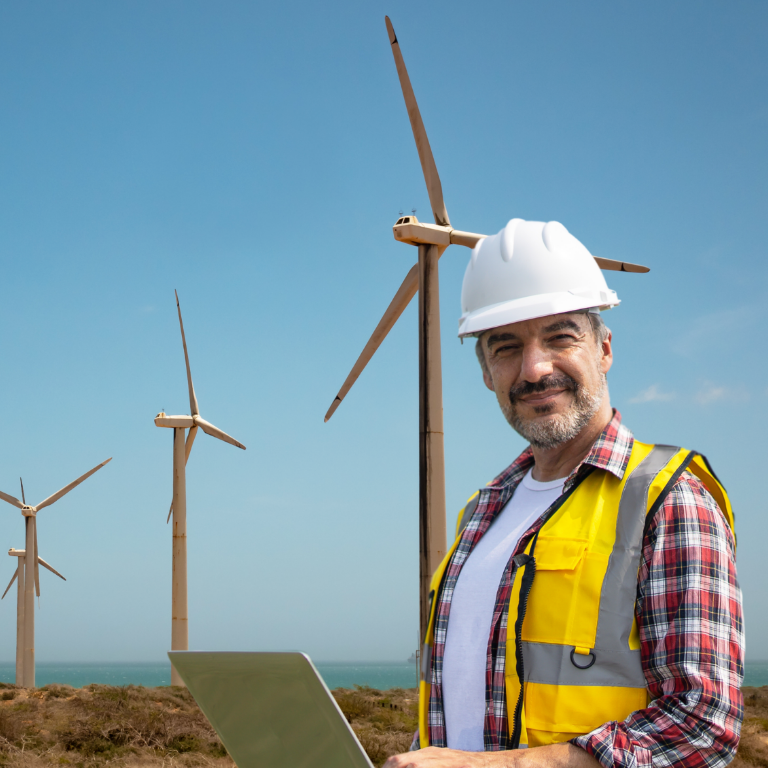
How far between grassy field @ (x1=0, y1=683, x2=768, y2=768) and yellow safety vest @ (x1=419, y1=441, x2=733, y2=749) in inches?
469

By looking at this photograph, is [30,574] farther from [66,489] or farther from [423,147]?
[423,147]

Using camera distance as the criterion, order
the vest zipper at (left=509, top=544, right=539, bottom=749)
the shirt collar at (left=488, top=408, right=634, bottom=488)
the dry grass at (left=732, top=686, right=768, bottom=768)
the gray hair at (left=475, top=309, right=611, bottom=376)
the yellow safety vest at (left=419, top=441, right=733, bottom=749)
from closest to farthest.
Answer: the yellow safety vest at (left=419, top=441, right=733, bottom=749)
the vest zipper at (left=509, top=544, right=539, bottom=749)
the shirt collar at (left=488, top=408, right=634, bottom=488)
the gray hair at (left=475, top=309, right=611, bottom=376)
the dry grass at (left=732, top=686, right=768, bottom=768)

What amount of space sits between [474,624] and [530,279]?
49.5 inches

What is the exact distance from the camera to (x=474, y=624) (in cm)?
273

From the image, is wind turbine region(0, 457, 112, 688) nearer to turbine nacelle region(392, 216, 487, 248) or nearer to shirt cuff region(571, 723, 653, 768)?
turbine nacelle region(392, 216, 487, 248)

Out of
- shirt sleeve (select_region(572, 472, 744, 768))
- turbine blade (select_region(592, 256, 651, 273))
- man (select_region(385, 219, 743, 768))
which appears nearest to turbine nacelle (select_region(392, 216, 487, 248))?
turbine blade (select_region(592, 256, 651, 273))

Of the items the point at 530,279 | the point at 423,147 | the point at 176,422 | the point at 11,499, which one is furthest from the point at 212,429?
the point at 530,279

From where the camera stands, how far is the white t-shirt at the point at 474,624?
8.69ft

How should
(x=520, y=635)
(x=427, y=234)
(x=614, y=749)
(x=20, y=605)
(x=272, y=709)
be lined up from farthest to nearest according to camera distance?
1. (x=20, y=605)
2. (x=427, y=234)
3. (x=520, y=635)
4. (x=614, y=749)
5. (x=272, y=709)

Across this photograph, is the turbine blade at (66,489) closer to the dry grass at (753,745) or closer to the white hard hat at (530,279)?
the dry grass at (753,745)

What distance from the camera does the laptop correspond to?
5.63 feet

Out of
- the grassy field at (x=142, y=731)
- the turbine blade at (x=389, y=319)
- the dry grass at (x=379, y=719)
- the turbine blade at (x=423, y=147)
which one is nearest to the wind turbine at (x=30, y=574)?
the grassy field at (x=142, y=731)

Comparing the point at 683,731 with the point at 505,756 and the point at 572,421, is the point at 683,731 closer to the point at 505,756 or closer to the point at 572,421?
the point at 505,756

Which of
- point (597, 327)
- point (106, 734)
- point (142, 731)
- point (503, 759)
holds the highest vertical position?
point (597, 327)
